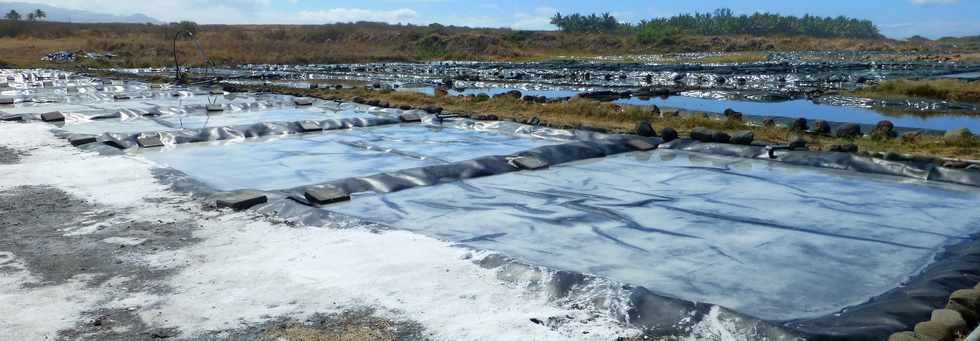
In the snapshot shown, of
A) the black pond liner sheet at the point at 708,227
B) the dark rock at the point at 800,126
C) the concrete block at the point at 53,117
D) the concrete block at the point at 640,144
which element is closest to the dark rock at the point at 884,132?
the dark rock at the point at 800,126

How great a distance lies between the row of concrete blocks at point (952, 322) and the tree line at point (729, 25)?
236 feet

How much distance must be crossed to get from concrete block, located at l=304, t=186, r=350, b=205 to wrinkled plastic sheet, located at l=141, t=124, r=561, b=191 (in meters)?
0.86

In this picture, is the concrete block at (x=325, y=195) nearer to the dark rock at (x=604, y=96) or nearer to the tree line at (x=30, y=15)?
the dark rock at (x=604, y=96)

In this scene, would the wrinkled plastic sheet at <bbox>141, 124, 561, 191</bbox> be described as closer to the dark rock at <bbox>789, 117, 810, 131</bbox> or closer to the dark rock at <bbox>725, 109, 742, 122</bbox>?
the dark rock at <bbox>725, 109, 742, 122</bbox>

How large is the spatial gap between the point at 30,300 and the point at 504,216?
2977 millimetres

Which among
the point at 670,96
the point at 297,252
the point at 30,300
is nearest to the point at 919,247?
the point at 297,252

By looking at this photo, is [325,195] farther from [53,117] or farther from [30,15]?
[30,15]

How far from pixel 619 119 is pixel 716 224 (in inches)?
274

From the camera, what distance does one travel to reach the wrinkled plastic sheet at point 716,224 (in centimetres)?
396

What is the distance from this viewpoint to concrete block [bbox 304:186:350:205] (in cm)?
582

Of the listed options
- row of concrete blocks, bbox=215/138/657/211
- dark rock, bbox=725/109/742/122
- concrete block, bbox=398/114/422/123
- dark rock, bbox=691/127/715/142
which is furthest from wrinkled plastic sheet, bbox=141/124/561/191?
dark rock, bbox=725/109/742/122

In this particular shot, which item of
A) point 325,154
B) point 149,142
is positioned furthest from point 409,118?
point 149,142

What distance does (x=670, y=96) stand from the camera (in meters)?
17.3

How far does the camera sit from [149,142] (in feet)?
29.7
